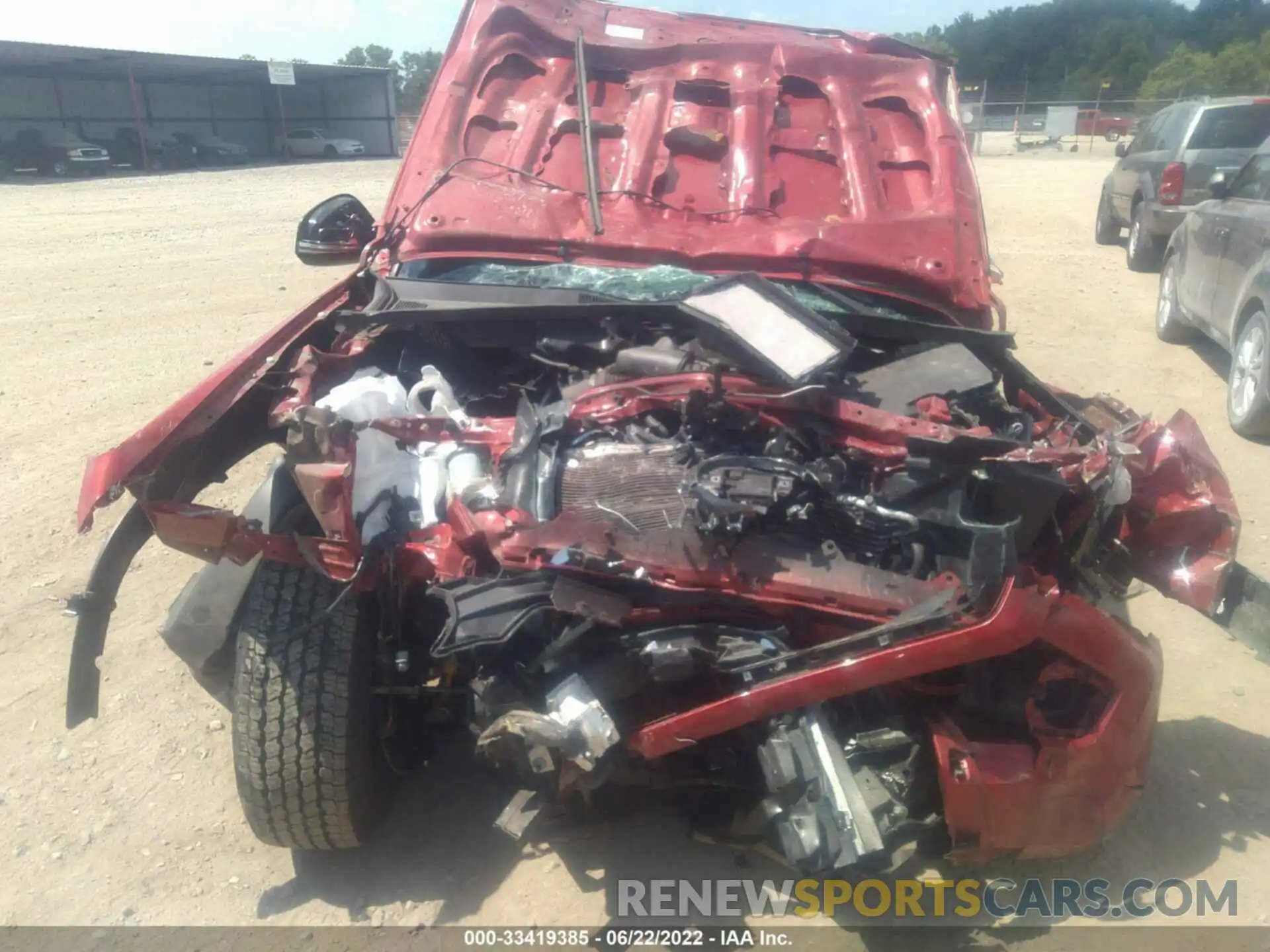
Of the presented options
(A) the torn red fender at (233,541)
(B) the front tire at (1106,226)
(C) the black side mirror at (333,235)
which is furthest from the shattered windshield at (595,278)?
(B) the front tire at (1106,226)

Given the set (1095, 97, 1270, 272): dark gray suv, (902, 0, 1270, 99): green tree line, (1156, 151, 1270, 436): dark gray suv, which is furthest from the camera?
(902, 0, 1270, 99): green tree line

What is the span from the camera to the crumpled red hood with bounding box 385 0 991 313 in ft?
11.3

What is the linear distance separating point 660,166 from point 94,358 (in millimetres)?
5336

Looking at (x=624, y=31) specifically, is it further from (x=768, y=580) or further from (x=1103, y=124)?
(x=1103, y=124)

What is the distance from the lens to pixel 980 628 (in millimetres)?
2090

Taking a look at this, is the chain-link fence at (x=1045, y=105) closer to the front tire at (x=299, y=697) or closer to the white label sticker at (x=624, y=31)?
the white label sticker at (x=624, y=31)

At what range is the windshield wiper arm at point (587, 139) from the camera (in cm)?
354

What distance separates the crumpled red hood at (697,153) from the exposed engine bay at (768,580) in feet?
2.68

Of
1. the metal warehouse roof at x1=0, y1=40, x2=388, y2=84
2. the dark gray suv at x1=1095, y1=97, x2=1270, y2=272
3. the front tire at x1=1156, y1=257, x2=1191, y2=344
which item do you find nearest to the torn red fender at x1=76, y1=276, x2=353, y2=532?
the front tire at x1=1156, y1=257, x2=1191, y2=344

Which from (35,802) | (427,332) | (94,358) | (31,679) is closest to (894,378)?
(427,332)

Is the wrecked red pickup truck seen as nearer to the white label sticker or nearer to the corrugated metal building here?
the white label sticker

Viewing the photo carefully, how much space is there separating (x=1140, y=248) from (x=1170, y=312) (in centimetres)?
308

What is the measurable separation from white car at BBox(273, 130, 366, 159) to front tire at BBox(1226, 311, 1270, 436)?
32.9 meters

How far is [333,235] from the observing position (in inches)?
157
